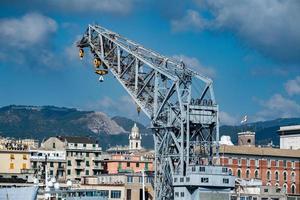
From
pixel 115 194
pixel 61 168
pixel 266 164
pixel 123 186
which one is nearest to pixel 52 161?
pixel 61 168

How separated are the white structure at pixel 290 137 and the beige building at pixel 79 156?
5079cm

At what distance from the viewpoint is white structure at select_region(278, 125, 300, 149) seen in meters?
195

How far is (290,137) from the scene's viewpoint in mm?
197750

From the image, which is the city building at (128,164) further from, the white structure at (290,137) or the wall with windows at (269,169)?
the white structure at (290,137)

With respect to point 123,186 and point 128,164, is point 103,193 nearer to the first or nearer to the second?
point 123,186

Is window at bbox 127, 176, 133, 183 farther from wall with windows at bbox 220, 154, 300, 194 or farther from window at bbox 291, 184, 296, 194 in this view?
window at bbox 291, 184, 296, 194

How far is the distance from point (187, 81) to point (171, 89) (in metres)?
2.29

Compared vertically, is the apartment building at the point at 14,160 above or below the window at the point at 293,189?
above

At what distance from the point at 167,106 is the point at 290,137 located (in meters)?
91.4

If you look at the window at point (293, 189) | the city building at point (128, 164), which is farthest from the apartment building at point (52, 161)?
the window at point (293, 189)

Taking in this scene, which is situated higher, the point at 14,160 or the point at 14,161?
the point at 14,160

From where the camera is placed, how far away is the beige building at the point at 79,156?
160m

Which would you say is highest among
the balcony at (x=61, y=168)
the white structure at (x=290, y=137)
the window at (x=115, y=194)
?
the white structure at (x=290, y=137)

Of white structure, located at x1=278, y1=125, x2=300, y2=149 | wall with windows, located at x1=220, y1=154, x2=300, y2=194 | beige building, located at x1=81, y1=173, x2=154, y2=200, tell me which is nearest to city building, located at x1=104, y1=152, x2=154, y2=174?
wall with windows, located at x1=220, y1=154, x2=300, y2=194
